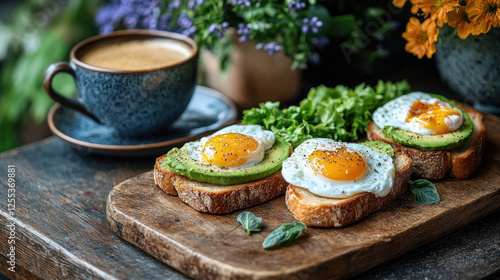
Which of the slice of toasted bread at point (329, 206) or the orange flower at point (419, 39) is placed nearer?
the slice of toasted bread at point (329, 206)

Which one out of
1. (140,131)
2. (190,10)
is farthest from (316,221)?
(190,10)

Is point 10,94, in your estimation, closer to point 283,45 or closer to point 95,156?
point 95,156

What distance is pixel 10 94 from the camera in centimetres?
436

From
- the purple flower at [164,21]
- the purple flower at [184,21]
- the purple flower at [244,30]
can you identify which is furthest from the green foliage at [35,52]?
the purple flower at [244,30]

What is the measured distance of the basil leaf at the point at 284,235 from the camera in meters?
1.78

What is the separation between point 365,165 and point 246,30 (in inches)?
45.2

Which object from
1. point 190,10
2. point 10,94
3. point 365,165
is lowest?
point 10,94

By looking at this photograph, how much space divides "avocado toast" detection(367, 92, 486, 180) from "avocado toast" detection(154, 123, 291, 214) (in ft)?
1.74

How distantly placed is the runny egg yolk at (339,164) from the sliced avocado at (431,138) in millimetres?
311

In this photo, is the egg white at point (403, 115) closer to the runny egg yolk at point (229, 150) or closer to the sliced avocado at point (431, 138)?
the sliced avocado at point (431, 138)

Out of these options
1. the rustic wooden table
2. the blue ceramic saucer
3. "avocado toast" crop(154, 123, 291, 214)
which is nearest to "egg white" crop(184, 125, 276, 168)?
"avocado toast" crop(154, 123, 291, 214)

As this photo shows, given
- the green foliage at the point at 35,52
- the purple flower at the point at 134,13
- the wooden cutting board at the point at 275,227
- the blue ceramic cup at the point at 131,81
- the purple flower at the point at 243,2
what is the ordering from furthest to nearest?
the green foliage at the point at 35,52 → the purple flower at the point at 134,13 → the purple flower at the point at 243,2 → the blue ceramic cup at the point at 131,81 → the wooden cutting board at the point at 275,227

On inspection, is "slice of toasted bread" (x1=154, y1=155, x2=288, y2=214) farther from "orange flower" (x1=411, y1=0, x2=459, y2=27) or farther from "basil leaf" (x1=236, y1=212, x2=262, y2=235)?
"orange flower" (x1=411, y1=0, x2=459, y2=27)

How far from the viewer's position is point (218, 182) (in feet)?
6.77
